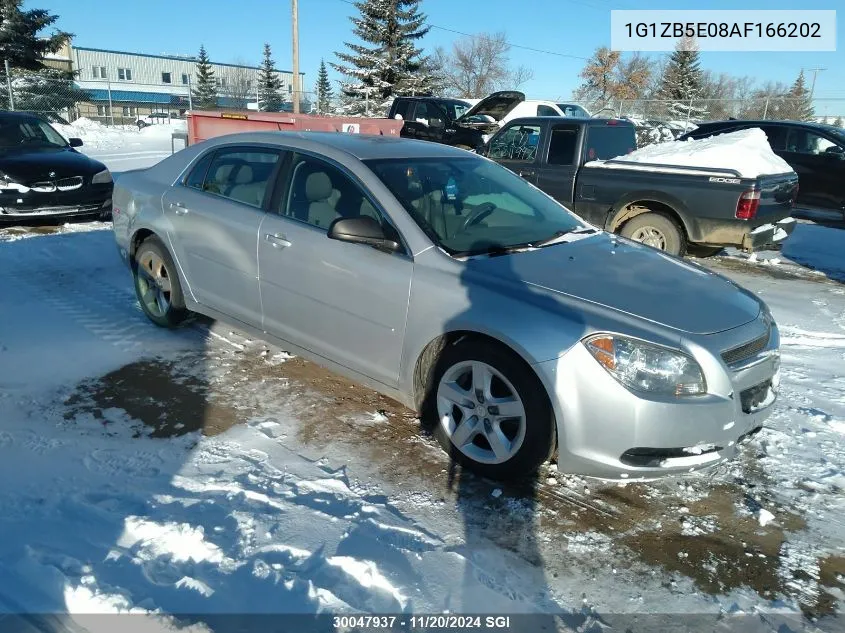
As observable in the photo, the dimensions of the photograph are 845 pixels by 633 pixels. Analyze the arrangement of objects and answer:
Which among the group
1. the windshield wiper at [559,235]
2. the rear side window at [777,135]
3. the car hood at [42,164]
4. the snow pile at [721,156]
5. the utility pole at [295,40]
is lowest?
the car hood at [42,164]

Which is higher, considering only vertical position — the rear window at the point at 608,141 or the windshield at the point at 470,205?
the rear window at the point at 608,141

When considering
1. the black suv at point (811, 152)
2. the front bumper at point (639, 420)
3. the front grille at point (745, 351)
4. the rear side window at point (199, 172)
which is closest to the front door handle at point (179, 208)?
the rear side window at point (199, 172)

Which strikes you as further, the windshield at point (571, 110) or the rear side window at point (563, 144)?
the windshield at point (571, 110)

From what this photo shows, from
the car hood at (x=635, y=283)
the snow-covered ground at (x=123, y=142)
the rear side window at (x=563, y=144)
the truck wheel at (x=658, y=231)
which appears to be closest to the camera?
the car hood at (x=635, y=283)

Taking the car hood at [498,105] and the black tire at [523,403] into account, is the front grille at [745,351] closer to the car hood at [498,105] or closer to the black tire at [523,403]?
the black tire at [523,403]

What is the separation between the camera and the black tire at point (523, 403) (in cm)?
294

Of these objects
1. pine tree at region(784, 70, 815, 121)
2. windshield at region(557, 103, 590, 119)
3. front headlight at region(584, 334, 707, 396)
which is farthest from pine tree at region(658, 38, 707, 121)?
front headlight at region(584, 334, 707, 396)

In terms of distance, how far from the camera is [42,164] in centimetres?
884

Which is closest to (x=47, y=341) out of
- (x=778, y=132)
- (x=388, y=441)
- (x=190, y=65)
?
(x=388, y=441)

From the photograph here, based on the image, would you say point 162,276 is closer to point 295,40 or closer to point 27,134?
point 27,134

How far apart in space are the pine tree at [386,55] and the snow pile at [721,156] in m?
29.7

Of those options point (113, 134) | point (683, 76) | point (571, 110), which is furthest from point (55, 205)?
point (683, 76)

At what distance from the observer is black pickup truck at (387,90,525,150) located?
16.2 meters

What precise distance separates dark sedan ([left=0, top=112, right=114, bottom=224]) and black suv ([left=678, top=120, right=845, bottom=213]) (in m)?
9.29
